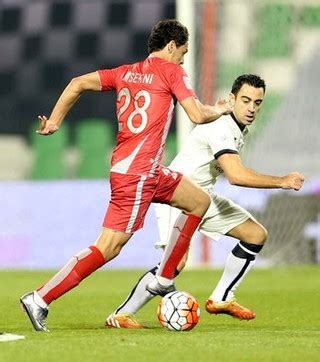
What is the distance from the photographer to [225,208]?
7461 millimetres

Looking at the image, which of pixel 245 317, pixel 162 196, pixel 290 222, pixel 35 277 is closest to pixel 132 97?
pixel 162 196

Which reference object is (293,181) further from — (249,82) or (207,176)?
(207,176)

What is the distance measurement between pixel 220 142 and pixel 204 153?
1.35 ft

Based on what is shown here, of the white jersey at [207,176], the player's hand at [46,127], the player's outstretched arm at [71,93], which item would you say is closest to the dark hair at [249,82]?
the white jersey at [207,176]

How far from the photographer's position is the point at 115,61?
16.9m

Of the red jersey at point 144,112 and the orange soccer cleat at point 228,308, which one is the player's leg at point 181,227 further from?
the orange soccer cleat at point 228,308

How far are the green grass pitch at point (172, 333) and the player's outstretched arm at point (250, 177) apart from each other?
2.18 ft

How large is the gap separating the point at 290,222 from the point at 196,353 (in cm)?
788

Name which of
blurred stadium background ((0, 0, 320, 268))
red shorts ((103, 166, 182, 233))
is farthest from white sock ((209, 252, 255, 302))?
blurred stadium background ((0, 0, 320, 268))

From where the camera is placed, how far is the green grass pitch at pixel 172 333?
5.54 meters

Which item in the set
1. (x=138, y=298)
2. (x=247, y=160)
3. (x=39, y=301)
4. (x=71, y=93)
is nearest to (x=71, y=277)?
(x=39, y=301)

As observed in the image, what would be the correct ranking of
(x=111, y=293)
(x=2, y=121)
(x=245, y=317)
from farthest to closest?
(x=2, y=121) → (x=111, y=293) → (x=245, y=317)

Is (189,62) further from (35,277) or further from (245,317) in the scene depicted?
(245,317)

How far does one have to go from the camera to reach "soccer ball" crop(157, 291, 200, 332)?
6695 mm
